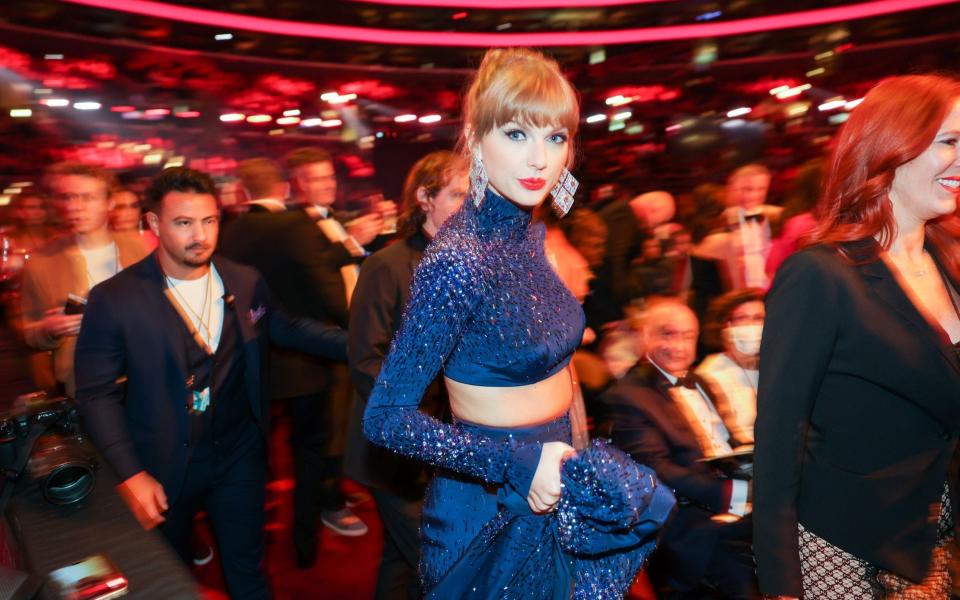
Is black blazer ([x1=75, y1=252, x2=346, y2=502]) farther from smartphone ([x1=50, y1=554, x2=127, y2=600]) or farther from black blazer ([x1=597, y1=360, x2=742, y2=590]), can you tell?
black blazer ([x1=597, y1=360, x2=742, y2=590])

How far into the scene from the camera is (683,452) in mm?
2543

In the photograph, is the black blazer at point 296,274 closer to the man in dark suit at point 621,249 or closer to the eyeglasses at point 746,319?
the man in dark suit at point 621,249

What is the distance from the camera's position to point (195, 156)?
12.5m

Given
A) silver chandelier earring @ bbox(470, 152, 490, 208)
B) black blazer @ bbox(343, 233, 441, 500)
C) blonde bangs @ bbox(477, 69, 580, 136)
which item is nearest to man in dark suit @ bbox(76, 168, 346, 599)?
black blazer @ bbox(343, 233, 441, 500)

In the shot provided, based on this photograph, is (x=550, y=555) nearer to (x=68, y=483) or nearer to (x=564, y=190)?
(x=564, y=190)

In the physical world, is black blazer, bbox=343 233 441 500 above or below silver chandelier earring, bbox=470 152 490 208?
below

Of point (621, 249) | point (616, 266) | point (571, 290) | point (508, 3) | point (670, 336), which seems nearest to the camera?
point (571, 290)

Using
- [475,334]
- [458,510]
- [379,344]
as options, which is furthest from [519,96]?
[379,344]

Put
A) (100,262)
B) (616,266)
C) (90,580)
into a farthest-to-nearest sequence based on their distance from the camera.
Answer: (616,266)
(100,262)
(90,580)

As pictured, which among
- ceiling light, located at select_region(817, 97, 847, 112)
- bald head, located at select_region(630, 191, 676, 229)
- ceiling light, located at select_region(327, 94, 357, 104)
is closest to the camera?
bald head, located at select_region(630, 191, 676, 229)

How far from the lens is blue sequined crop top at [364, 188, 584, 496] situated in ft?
4.85

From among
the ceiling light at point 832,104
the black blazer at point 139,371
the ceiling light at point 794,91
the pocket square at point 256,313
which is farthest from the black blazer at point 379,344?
the ceiling light at point 794,91

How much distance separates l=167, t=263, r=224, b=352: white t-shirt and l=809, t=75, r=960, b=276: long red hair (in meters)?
1.82

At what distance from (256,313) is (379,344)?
44cm
